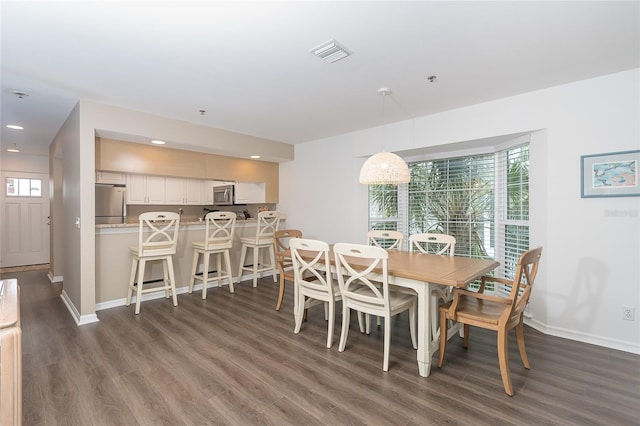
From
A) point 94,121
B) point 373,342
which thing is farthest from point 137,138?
point 373,342

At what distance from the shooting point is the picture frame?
8.45 ft

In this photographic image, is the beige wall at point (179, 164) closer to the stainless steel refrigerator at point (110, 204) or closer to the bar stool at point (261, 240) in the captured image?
the bar stool at point (261, 240)

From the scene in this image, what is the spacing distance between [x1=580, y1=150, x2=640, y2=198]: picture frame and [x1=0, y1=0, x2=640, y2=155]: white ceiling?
0.72 m

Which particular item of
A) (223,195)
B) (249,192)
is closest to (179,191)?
(223,195)

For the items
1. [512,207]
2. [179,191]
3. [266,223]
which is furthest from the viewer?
[179,191]

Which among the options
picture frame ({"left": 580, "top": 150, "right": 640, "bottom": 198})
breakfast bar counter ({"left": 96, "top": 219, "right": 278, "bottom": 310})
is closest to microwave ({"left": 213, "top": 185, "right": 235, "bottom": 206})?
breakfast bar counter ({"left": 96, "top": 219, "right": 278, "bottom": 310})

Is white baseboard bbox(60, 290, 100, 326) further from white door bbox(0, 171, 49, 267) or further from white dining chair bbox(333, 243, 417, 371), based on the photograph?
white door bbox(0, 171, 49, 267)

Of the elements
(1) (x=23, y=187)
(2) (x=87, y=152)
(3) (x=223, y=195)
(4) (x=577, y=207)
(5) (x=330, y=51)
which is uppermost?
(5) (x=330, y=51)

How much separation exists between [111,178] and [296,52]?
14.1ft

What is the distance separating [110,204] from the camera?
5008 mm

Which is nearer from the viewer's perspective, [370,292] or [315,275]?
[370,292]

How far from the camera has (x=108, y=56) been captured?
7.62 feet

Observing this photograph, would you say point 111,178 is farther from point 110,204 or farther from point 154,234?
point 154,234

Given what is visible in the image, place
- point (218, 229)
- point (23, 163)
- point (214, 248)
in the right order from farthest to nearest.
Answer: point (23, 163) < point (218, 229) < point (214, 248)
